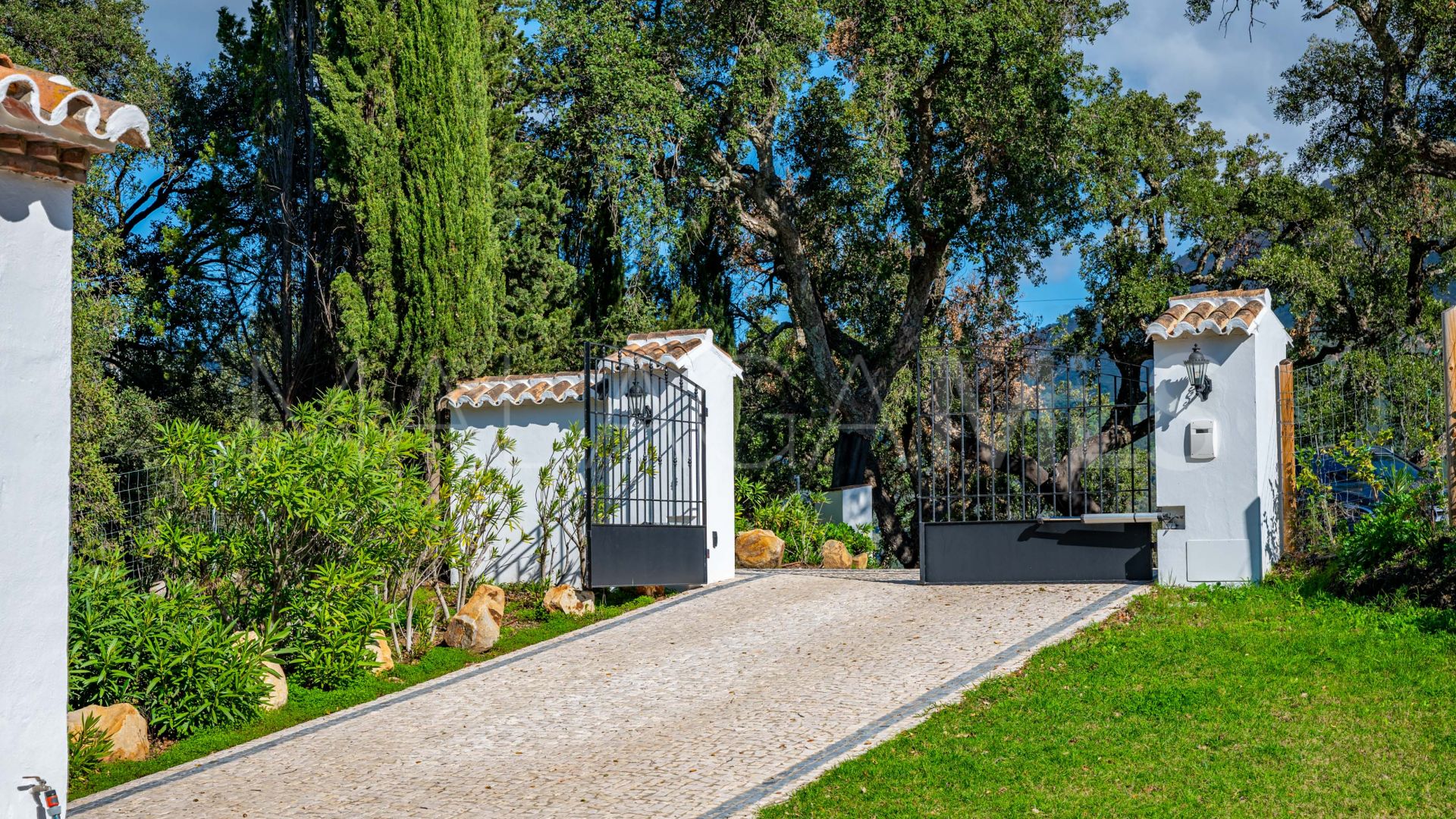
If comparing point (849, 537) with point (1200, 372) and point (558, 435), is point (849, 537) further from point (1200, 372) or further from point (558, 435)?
point (1200, 372)

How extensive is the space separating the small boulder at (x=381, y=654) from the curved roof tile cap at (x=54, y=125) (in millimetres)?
4953

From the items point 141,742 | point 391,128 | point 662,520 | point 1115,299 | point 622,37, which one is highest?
point 622,37

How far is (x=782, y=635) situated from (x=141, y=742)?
4.87m

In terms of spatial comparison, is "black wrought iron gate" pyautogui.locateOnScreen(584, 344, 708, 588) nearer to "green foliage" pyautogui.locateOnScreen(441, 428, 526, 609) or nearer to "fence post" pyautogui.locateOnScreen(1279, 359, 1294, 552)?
"green foliage" pyautogui.locateOnScreen(441, 428, 526, 609)

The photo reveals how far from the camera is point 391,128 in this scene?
13352mm

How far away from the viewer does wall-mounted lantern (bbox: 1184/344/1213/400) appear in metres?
10.5

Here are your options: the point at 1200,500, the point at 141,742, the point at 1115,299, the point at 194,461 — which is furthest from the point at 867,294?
the point at 141,742

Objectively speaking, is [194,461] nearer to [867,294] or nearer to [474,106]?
[474,106]

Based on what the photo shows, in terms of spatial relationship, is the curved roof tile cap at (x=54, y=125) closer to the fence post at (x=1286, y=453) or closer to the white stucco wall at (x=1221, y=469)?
the white stucco wall at (x=1221, y=469)

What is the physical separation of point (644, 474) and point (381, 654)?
3620 millimetres

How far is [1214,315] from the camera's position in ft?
34.3

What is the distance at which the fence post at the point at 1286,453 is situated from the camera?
10.9 meters

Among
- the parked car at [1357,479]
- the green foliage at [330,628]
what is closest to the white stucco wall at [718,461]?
the green foliage at [330,628]

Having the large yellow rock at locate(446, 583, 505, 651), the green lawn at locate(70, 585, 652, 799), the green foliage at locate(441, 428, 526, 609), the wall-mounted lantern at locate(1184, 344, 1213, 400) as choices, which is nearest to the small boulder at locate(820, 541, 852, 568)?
the green lawn at locate(70, 585, 652, 799)
